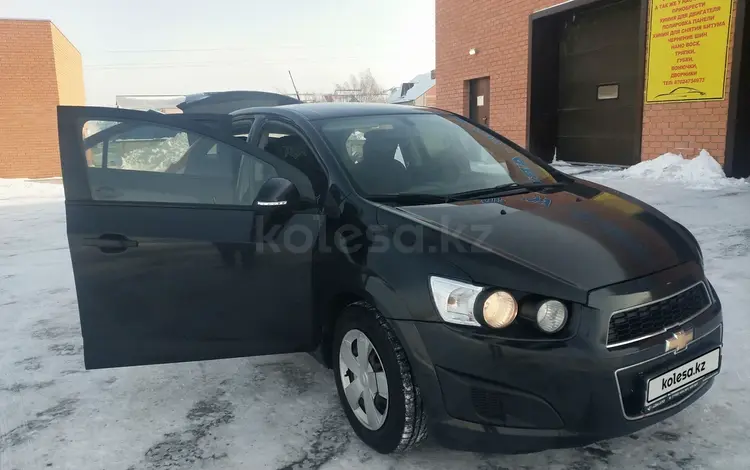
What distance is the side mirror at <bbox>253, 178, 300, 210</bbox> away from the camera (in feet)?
9.03

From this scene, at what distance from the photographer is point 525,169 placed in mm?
3432

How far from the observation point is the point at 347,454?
2537 mm

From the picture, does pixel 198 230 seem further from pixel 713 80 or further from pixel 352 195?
pixel 713 80

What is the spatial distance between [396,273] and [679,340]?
3.74 feet

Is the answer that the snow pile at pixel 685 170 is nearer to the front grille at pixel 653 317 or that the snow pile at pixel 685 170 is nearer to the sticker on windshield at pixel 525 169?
the sticker on windshield at pixel 525 169

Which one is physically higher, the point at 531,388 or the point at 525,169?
the point at 525,169

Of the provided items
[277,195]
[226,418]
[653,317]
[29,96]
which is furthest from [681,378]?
[29,96]

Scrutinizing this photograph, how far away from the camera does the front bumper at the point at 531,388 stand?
203cm

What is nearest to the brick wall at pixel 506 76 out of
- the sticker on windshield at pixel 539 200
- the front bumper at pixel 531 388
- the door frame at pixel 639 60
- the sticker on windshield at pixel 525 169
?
the door frame at pixel 639 60

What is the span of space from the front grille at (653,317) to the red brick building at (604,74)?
7808 millimetres

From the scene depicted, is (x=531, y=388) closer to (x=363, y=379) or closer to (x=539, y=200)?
(x=363, y=379)

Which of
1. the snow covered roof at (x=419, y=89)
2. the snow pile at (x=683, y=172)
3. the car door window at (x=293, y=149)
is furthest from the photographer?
the snow covered roof at (x=419, y=89)

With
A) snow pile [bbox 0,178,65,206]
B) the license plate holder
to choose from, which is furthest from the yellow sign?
snow pile [bbox 0,178,65,206]

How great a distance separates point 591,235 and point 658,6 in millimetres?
9285
